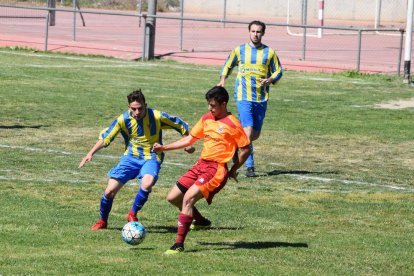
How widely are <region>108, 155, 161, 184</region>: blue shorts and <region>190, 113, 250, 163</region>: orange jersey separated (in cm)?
104

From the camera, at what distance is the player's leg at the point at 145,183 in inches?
452

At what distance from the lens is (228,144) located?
1079 cm

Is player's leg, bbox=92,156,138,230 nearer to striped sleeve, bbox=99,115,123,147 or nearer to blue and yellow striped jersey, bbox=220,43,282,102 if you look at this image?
striped sleeve, bbox=99,115,123,147

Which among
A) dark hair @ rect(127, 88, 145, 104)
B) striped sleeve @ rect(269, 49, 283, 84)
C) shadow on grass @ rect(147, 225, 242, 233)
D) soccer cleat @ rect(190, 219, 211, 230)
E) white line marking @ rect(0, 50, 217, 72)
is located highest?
striped sleeve @ rect(269, 49, 283, 84)

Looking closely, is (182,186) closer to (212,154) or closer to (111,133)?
(212,154)

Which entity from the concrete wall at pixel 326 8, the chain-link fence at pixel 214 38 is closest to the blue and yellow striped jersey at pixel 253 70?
the chain-link fence at pixel 214 38

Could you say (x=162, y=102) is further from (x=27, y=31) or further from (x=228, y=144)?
(x=27, y=31)

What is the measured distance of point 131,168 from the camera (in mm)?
11750

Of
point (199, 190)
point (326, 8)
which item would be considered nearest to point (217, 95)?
point (199, 190)

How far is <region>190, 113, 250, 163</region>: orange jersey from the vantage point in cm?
1074

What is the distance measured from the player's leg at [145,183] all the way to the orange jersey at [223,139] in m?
0.91

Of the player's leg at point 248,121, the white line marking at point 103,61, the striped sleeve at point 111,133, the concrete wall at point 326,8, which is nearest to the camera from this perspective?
the striped sleeve at point 111,133

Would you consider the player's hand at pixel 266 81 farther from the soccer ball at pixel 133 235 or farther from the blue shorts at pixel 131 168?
the soccer ball at pixel 133 235

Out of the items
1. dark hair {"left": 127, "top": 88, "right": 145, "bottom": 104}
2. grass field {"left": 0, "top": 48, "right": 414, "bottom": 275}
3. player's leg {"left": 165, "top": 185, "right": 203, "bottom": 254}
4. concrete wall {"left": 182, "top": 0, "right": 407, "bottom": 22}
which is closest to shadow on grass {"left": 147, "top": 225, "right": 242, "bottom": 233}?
grass field {"left": 0, "top": 48, "right": 414, "bottom": 275}
